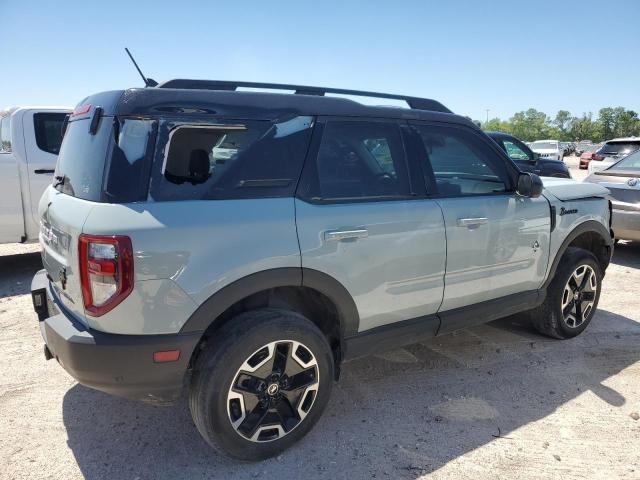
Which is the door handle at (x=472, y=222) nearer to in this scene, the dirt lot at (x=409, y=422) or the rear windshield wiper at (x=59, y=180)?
the dirt lot at (x=409, y=422)

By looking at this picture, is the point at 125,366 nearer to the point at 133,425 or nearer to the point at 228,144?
the point at 133,425

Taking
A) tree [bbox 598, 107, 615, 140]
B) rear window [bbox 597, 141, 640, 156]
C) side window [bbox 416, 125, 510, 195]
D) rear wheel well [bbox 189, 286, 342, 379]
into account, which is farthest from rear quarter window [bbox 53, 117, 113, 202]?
tree [bbox 598, 107, 615, 140]

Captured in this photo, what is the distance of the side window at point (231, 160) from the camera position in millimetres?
2311

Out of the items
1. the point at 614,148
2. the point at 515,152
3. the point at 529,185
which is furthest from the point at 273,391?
the point at 614,148

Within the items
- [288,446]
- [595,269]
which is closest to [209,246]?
[288,446]

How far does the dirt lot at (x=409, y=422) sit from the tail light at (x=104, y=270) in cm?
96

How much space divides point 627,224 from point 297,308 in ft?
18.9

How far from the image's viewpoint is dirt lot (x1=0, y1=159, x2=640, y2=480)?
259 centimetres

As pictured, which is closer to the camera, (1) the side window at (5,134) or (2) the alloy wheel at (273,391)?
(2) the alloy wheel at (273,391)

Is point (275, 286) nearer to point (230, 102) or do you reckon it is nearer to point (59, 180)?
point (230, 102)

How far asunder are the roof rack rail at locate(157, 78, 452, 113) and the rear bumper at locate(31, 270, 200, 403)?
1242 millimetres

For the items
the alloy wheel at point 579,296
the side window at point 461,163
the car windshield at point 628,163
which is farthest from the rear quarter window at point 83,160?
the car windshield at point 628,163

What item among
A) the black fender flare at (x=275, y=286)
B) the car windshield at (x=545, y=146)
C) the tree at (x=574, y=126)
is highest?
the tree at (x=574, y=126)

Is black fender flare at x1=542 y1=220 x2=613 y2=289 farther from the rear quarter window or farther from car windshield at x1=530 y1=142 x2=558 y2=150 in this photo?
car windshield at x1=530 y1=142 x2=558 y2=150
